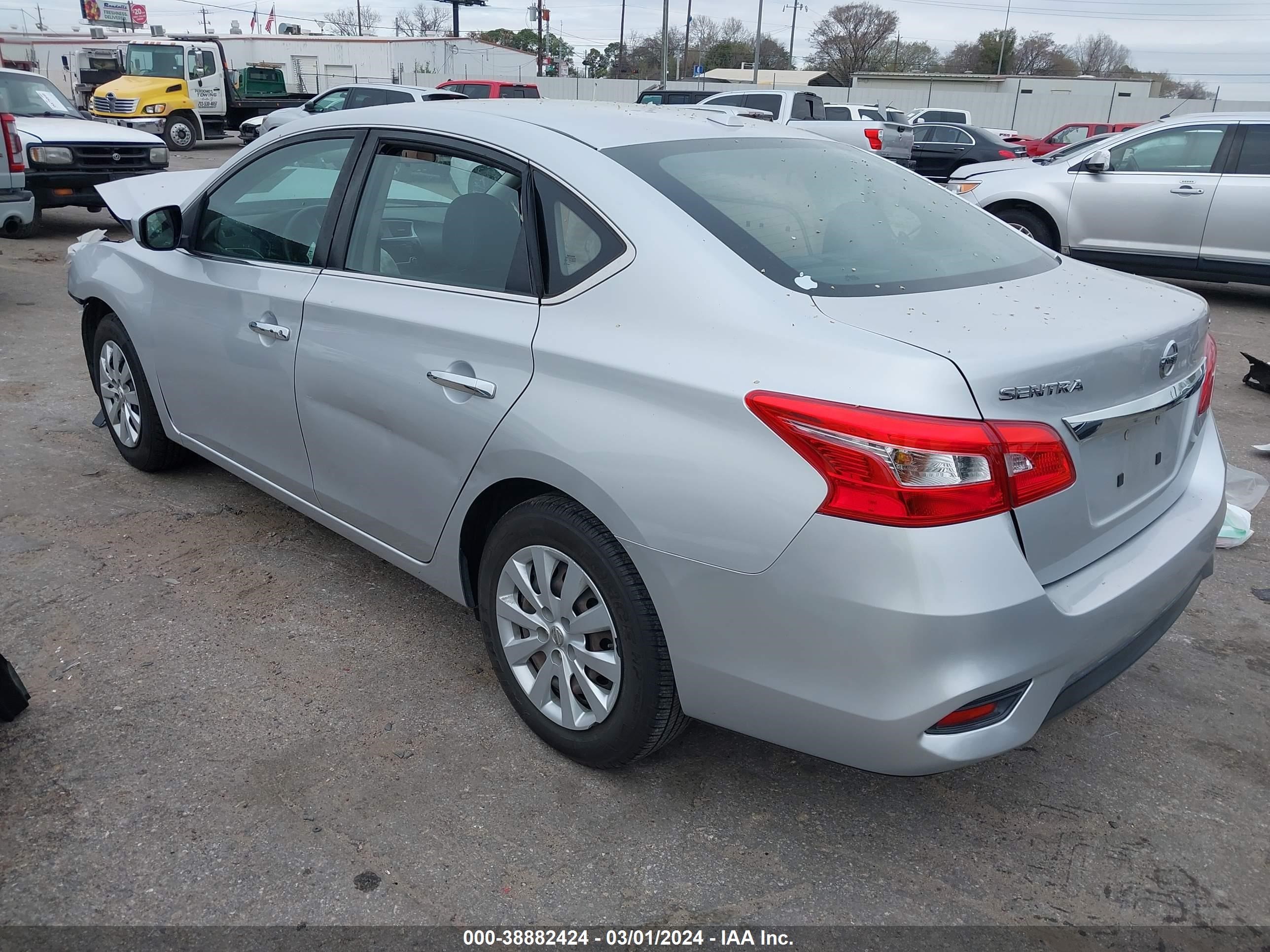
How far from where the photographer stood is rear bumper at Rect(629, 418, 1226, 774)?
194cm

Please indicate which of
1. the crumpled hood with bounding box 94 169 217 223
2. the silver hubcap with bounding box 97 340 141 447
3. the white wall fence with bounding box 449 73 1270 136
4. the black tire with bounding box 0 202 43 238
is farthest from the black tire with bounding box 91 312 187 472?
the white wall fence with bounding box 449 73 1270 136

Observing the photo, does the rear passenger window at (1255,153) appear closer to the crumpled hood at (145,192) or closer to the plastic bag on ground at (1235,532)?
the plastic bag on ground at (1235,532)

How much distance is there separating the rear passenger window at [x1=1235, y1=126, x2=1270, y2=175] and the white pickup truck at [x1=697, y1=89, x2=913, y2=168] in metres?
4.94

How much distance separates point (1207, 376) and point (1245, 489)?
2042mm

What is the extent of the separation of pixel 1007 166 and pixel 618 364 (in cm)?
1001

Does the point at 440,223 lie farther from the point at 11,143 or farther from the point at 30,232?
the point at 30,232

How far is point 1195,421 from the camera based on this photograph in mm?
2695

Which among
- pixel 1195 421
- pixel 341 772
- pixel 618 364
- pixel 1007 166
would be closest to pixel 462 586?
pixel 341 772

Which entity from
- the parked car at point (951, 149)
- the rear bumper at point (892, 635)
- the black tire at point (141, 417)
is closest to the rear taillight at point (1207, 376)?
the rear bumper at point (892, 635)

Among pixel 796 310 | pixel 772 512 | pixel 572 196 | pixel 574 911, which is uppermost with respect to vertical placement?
pixel 572 196

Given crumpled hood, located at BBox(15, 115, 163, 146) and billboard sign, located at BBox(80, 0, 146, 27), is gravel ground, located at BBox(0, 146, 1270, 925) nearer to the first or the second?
crumpled hood, located at BBox(15, 115, 163, 146)

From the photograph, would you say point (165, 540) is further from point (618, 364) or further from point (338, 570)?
point (618, 364)

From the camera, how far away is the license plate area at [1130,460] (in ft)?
7.11

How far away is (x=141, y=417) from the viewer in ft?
14.3
